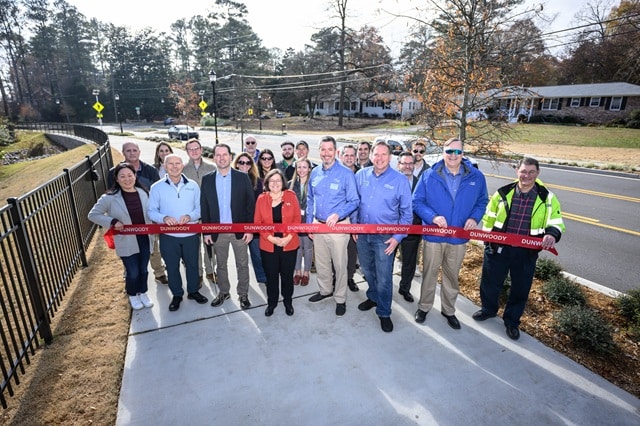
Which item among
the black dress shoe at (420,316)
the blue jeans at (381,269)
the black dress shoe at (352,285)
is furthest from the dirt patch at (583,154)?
the blue jeans at (381,269)

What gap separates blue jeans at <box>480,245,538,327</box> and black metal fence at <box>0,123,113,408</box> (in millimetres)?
4778

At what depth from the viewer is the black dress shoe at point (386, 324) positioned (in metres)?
4.05

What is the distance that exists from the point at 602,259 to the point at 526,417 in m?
5.06

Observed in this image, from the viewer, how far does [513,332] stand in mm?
3951

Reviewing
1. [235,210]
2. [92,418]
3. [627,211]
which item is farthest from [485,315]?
[627,211]

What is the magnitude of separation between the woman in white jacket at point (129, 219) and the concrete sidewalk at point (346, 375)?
340mm

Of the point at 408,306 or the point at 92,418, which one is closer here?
the point at 92,418

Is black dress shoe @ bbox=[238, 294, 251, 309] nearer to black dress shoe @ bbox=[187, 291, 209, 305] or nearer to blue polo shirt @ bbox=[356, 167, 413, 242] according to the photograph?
black dress shoe @ bbox=[187, 291, 209, 305]

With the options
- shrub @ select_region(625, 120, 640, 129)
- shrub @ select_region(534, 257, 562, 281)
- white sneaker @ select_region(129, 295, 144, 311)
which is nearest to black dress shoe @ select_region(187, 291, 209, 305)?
white sneaker @ select_region(129, 295, 144, 311)

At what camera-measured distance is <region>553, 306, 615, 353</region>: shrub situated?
363cm

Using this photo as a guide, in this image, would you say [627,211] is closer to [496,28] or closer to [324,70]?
[496,28]

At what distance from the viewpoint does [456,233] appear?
13.0ft

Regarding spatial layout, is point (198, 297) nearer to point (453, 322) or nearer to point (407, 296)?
point (407, 296)

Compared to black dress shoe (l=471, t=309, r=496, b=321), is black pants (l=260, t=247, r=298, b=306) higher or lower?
higher
